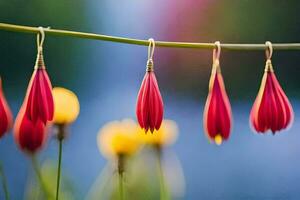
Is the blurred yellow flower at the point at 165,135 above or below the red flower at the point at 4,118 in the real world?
below

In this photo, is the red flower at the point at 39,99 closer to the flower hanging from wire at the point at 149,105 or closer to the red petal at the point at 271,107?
the flower hanging from wire at the point at 149,105

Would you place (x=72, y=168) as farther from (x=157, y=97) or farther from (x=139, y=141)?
(x=157, y=97)

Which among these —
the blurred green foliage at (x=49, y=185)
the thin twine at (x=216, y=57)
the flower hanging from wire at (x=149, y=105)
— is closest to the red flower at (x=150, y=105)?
the flower hanging from wire at (x=149, y=105)

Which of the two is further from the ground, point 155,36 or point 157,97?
point 155,36

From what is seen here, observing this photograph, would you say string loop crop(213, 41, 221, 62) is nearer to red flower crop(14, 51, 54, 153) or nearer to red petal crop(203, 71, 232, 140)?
red petal crop(203, 71, 232, 140)

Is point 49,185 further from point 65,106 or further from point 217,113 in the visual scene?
point 217,113

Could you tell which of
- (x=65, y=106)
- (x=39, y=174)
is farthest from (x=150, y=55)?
(x=39, y=174)

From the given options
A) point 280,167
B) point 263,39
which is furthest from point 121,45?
point 280,167
